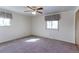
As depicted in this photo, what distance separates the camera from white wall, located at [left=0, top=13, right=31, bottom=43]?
5037 mm

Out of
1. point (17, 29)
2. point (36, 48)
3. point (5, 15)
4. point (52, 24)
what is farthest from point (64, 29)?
point (5, 15)

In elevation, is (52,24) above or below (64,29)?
above

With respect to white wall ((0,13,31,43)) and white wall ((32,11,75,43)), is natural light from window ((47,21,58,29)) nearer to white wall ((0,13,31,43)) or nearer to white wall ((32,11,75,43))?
white wall ((32,11,75,43))

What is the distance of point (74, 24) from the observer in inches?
188

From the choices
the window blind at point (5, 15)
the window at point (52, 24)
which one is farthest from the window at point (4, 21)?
the window at point (52, 24)

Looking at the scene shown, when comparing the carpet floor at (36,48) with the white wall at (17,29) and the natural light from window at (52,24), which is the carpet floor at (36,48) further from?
the natural light from window at (52,24)

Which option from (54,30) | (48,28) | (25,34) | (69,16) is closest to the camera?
(69,16)

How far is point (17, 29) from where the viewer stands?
20.5ft

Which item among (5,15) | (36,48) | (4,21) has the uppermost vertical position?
(5,15)

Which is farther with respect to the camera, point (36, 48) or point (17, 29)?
point (17, 29)

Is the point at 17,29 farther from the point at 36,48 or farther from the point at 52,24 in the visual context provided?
the point at 36,48
